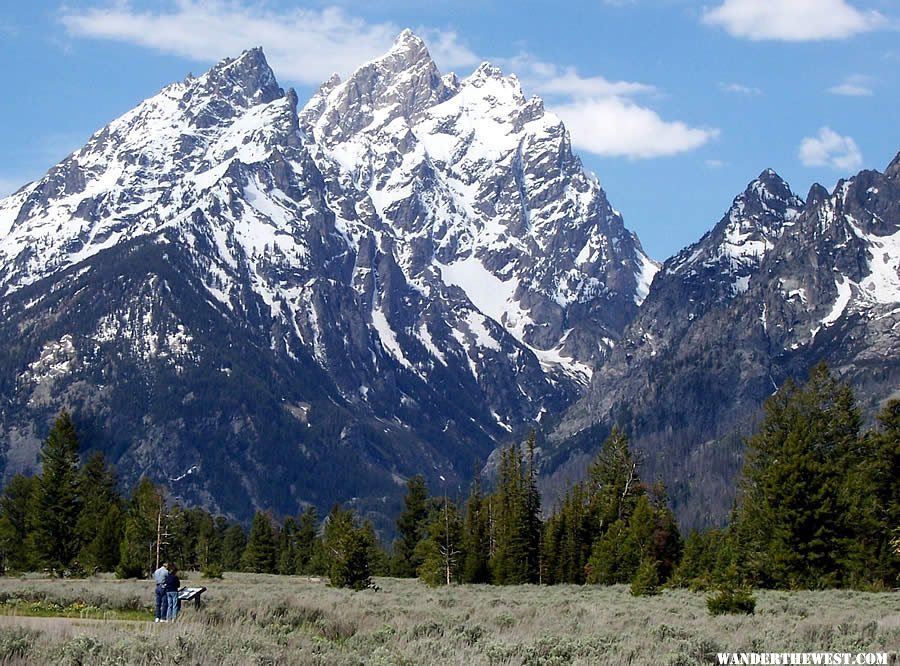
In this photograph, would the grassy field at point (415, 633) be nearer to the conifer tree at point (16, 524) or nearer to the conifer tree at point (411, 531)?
the conifer tree at point (16, 524)

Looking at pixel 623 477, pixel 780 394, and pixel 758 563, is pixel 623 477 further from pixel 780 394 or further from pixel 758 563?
pixel 758 563

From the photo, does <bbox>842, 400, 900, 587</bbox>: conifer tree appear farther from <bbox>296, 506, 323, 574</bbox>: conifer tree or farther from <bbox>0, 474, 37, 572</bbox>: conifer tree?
<bbox>296, 506, 323, 574</bbox>: conifer tree

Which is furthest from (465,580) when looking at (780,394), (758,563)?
(758,563)

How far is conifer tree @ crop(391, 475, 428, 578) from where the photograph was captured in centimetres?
11944

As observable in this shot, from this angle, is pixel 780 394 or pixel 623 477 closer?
pixel 780 394

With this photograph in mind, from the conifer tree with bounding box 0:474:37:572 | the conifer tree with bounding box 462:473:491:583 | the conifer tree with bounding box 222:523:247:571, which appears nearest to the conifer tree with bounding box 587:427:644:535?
the conifer tree with bounding box 462:473:491:583

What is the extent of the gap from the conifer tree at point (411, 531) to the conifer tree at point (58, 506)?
136ft

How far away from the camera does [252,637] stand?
68.9ft

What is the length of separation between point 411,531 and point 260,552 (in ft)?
59.3

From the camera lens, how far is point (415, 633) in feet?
81.7

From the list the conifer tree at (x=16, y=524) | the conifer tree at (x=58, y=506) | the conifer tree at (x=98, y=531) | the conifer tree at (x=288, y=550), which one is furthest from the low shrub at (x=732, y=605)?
the conifer tree at (x=288, y=550)

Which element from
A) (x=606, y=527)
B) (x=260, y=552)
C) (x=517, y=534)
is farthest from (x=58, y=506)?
(x=260, y=552)

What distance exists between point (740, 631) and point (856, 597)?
18.3m

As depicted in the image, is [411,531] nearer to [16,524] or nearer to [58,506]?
[16,524]
